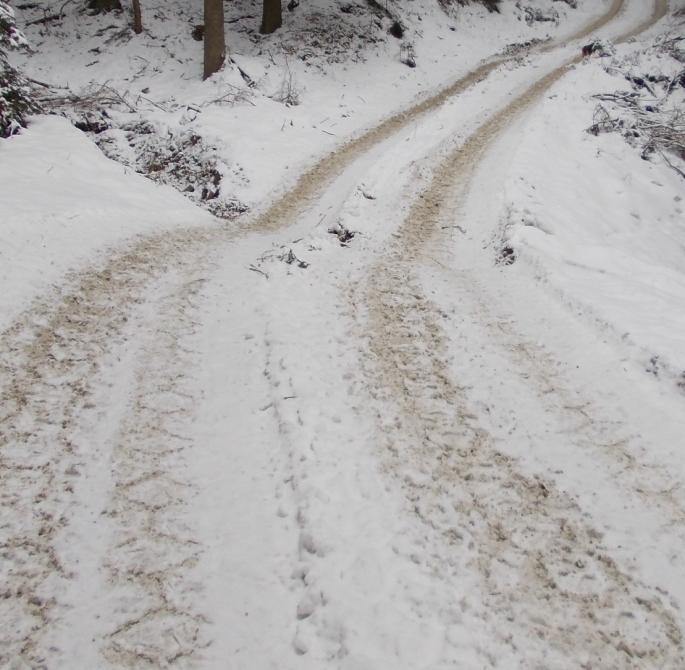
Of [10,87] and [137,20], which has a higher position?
[137,20]

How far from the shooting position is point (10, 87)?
11.4 metres

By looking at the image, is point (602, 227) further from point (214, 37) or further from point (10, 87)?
point (214, 37)

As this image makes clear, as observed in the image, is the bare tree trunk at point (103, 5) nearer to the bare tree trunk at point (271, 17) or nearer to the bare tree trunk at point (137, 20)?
the bare tree trunk at point (137, 20)

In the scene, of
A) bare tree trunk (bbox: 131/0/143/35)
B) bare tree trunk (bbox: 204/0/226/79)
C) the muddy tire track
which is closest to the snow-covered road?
the muddy tire track

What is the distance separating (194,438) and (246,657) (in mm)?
2460

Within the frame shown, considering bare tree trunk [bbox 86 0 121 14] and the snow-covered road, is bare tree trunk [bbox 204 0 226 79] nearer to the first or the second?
bare tree trunk [bbox 86 0 121 14]

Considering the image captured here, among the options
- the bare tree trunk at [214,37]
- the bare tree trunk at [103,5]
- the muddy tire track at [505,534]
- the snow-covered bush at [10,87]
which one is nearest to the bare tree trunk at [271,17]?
the bare tree trunk at [214,37]

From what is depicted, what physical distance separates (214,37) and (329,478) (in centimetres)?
1901

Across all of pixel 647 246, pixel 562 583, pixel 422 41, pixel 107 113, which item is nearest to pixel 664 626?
pixel 562 583

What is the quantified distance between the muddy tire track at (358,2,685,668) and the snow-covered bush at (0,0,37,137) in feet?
35.5

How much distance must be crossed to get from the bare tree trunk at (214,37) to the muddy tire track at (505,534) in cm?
1634

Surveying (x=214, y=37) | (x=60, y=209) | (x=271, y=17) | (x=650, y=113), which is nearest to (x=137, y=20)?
(x=271, y=17)

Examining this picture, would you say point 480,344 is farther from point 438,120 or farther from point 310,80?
point 310,80

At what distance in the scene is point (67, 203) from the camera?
9164 millimetres
